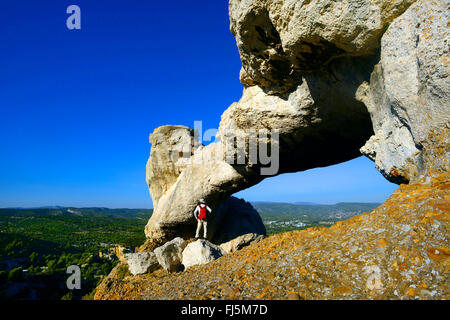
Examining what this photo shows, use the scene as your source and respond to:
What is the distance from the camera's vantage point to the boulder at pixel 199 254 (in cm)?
1034

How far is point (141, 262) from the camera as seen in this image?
12.3 m

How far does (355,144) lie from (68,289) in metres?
32.4

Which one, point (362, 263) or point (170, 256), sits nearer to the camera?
point (362, 263)

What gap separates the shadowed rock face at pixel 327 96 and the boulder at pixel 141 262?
518 centimetres

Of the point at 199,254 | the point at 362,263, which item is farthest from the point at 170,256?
the point at 362,263

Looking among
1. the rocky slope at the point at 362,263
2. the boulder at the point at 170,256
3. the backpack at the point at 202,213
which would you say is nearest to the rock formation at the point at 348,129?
the rocky slope at the point at 362,263

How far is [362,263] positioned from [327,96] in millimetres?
8194

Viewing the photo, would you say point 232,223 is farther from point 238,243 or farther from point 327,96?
point 327,96

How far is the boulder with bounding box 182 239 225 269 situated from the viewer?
10.3m

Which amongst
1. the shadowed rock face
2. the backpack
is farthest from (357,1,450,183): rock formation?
the backpack

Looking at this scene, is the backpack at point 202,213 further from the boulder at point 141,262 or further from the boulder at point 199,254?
the boulder at point 199,254

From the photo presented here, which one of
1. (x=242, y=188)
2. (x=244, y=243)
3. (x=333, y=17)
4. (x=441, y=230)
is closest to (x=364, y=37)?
(x=333, y=17)
